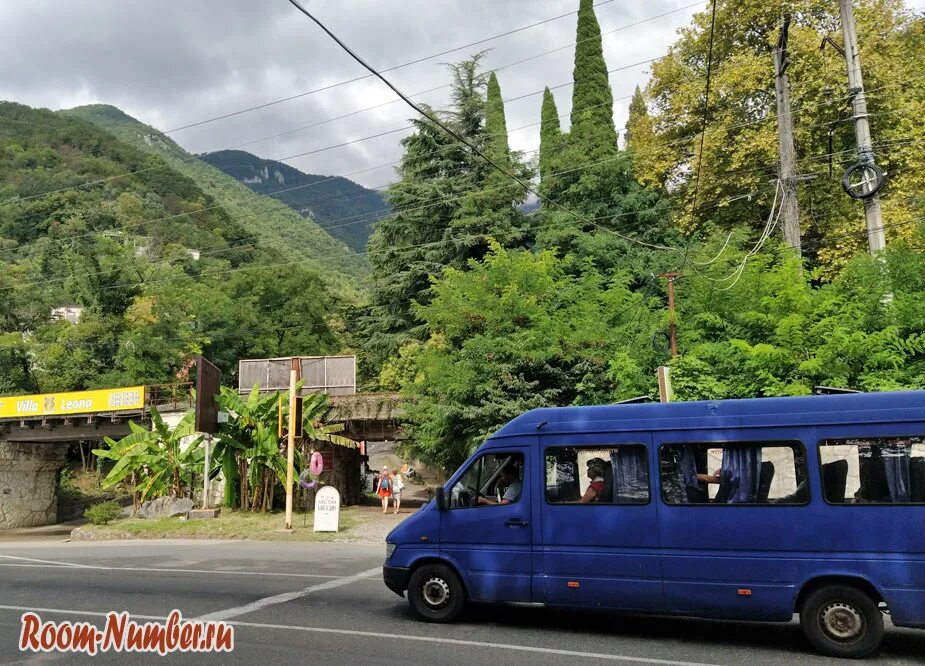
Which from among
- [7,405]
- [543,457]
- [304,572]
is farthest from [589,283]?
[7,405]

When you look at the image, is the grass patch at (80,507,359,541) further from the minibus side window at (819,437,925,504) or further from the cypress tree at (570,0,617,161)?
the cypress tree at (570,0,617,161)

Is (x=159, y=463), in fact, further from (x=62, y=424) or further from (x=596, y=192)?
A: (x=596, y=192)

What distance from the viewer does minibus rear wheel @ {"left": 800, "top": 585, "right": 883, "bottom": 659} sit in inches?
267

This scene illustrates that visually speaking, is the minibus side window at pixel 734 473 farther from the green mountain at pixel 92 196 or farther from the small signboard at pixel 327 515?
the green mountain at pixel 92 196

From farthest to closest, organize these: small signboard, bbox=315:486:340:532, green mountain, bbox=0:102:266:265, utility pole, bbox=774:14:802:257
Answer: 1. green mountain, bbox=0:102:266:265
2. utility pole, bbox=774:14:802:257
3. small signboard, bbox=315:486:340:532

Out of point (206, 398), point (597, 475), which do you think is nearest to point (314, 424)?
point (206, 398)

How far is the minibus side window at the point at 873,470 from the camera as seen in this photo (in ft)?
22.8

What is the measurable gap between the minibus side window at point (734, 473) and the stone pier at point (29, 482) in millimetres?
40745

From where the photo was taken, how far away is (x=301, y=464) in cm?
2505

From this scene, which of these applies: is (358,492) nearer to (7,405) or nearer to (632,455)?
(7,405)

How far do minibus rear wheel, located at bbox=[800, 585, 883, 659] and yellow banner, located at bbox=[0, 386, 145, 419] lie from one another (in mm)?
30551

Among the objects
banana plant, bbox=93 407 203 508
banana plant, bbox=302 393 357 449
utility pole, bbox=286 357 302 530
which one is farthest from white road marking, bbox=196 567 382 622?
banana plant, bbox=93 407 203 508

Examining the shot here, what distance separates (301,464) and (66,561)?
10.4 m

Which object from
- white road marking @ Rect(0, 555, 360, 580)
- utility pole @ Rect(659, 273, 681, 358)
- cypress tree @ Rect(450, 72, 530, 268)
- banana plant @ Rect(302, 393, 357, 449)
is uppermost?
cypress tree @ Rect(450, 72, 530, 268)
